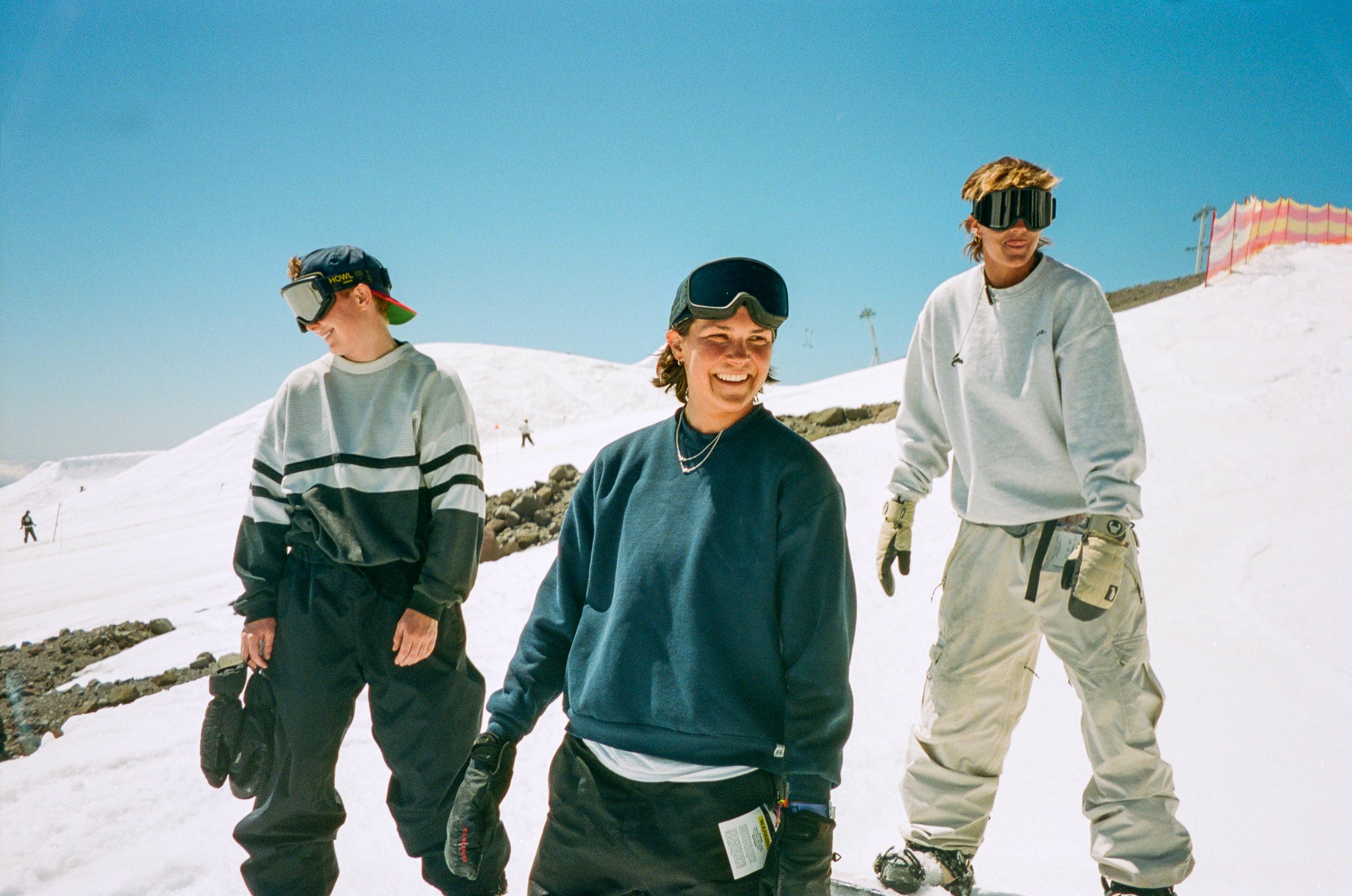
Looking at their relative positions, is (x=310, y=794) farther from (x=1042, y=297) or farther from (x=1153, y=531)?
(x=1153, y=531)

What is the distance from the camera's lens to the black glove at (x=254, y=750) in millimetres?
2291

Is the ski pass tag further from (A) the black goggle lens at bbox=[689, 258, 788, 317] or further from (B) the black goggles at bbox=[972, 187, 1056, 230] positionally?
(B) the black goggles at bbox=[972, 187, 1056, 230]

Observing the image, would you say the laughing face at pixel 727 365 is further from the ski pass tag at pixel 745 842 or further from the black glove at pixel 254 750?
the black glove at pixel 254 750

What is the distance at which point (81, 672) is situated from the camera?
5.81 metres

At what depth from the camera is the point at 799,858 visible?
4.45 feet

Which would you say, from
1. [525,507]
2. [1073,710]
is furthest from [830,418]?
[1073,710]

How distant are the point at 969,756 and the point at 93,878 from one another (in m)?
2.88

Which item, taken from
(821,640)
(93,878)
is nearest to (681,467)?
(821,640)

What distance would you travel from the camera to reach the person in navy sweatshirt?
146 centimetres

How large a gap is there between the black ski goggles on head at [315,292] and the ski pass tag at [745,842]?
72.0 inches

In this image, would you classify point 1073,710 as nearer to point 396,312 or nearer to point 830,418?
point 396,312

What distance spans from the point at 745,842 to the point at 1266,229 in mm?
17003

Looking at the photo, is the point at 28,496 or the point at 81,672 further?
the point at 28,496

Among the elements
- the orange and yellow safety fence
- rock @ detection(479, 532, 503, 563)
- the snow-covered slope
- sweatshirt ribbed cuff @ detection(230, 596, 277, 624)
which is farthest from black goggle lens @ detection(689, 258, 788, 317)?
the snow-covered slope
